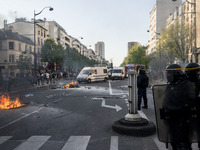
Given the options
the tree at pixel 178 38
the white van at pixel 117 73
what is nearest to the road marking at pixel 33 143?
the tree at pixel 178 38

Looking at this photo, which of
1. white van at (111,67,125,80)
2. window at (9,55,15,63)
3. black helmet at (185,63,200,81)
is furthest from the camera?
window at (9,55,15,63)

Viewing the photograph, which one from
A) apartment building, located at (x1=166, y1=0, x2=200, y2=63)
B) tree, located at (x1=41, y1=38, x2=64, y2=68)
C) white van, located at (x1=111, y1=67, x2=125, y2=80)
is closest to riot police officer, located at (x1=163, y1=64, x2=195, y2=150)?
apartment building, located at (x1=166, y1=0, x2=200, y2=63)

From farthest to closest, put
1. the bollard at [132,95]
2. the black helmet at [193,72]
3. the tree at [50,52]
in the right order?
1. the tree at [50,52]
2. the bollard at [132,95]
3. the black helmet at [193,72]

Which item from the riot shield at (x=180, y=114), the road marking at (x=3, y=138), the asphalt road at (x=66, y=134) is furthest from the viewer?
the road marking at (x=3, y=138)

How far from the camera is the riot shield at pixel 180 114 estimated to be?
2.62m

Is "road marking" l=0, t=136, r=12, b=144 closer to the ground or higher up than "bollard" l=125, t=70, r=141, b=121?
closer to the ground

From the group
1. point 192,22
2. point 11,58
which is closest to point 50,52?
point 11,58

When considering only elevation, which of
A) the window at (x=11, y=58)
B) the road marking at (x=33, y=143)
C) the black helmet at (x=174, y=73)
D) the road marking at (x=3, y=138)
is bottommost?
the road marking at (x=3, y=138)

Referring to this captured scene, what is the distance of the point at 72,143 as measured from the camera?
4641mm

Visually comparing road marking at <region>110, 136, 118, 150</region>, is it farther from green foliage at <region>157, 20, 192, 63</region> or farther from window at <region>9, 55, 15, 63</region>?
window at <region>9, 55, 15, 63</region>

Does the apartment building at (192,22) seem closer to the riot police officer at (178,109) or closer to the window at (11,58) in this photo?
the riot police officer at (178,109)

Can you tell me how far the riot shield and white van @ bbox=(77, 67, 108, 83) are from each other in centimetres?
2687

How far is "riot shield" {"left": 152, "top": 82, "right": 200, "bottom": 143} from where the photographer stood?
2.62 metres

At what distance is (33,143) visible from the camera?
4684 millimetres
